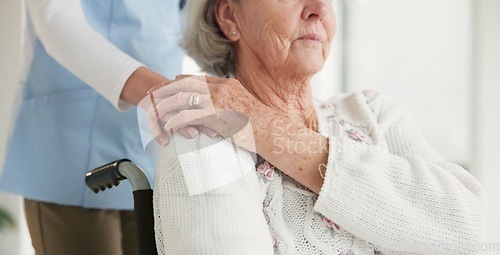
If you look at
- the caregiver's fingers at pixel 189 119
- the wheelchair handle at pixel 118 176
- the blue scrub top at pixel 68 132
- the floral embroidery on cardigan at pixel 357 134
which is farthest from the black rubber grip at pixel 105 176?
the floral embroidery on cardigan at pixel 357 134

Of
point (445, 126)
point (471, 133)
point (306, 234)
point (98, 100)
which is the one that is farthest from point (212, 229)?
point (445, 126)

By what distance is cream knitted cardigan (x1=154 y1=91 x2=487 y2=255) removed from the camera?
0.82 meters

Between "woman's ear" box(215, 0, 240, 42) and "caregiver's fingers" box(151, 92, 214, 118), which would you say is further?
"woman's ear" box(215, 0, 240, 42)

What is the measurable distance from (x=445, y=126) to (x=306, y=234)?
787 mm

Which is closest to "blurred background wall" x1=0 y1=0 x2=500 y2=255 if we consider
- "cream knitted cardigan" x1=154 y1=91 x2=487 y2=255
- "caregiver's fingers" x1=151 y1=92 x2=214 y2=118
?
"cream knitted cardigan" x1=154 y1=91 x2=487 y2=255

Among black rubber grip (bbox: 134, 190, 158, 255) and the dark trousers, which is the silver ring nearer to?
black rubber grip (bbox: 134, 190, 158, 255)

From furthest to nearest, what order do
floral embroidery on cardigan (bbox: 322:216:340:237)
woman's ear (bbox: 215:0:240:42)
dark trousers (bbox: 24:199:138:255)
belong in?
dark trousers (bbox: 24:199:138:255) → woman's ear (bbox: 215:0:240:42) → floral embroidery on cardigan (bbox: 322:216:340:237)

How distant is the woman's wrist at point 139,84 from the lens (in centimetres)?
94

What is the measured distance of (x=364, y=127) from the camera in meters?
1.06

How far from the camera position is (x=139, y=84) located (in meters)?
0.95

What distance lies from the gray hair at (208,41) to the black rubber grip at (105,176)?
0.24m

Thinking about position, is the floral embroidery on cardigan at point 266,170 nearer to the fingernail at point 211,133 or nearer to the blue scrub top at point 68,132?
the fingernail at point 211,133

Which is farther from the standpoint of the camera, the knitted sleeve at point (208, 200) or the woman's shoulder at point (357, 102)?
the woman's shoulder at point (357, 102)

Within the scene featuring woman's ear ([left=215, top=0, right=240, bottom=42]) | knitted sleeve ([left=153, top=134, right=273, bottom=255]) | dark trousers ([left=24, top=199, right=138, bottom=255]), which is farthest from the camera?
dark trousers ([left=24, top=199, right=138, bottom=255])
